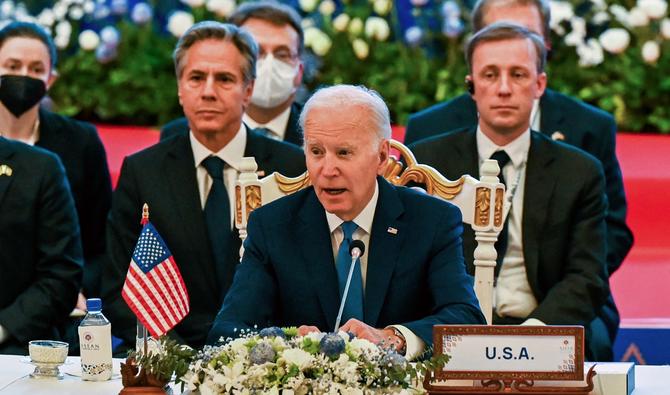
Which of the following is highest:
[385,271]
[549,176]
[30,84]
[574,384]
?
[30,84]

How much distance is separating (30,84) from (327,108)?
243cm

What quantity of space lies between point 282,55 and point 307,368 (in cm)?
321

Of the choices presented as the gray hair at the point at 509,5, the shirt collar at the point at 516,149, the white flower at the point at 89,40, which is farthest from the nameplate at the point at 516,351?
the white flower at the point at 89,40

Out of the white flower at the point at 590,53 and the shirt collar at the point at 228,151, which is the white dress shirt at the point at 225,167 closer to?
the shirt collar at the point at 228,151

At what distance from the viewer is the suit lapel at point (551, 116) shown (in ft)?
19.7

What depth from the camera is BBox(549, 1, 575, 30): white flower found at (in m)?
7.86

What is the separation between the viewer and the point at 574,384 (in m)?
3.49

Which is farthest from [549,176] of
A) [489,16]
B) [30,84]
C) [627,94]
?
[627,94]

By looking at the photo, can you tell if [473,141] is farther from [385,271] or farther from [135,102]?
[135,102]

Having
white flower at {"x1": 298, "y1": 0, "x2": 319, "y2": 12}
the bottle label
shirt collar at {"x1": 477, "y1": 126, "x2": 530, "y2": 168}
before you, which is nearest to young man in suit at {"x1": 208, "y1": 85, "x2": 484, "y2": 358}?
the bottle label

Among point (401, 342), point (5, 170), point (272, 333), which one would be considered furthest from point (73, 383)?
point (5, 170)

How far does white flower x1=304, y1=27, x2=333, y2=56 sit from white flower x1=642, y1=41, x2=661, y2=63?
1652 millimetres

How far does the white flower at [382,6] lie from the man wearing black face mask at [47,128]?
2264mm

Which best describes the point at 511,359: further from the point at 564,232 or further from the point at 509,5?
the point at 509,5
